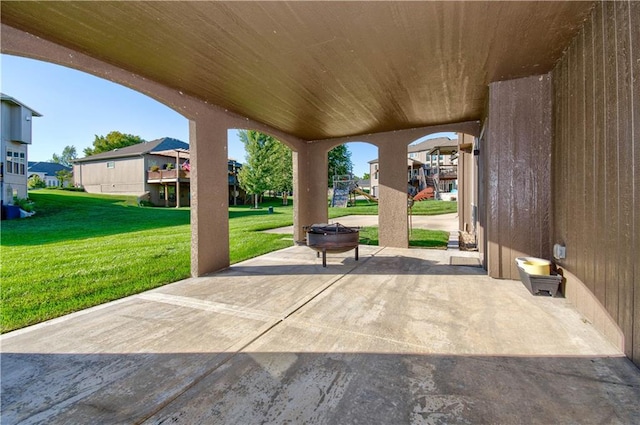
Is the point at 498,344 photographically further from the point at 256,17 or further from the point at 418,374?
the point at 256,17

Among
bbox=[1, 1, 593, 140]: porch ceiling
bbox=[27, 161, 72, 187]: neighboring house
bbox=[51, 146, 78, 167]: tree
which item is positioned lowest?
bbox=[1, 1, 593, 140]: porch ceiling

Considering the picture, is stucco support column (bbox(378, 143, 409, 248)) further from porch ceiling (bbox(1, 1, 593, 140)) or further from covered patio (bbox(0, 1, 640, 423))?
porch ceiling (bbox(1, 1, 593, 140))

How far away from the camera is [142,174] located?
80.4 feet

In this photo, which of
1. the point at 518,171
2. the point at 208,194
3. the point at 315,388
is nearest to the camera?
the point at 315,388

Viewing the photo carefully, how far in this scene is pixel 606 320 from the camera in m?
2.62

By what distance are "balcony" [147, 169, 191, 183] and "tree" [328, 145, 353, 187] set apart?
18876 millimetres

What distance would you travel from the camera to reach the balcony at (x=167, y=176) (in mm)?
22562

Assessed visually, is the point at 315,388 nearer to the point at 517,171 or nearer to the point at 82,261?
the point at 517,171

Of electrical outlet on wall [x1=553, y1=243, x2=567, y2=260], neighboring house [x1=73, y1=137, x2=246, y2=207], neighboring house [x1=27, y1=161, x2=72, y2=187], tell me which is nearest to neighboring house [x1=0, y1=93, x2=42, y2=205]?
neighboring house [x1=73, y1=137, x2=246, y2=207]

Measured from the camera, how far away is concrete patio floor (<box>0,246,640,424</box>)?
1.75m

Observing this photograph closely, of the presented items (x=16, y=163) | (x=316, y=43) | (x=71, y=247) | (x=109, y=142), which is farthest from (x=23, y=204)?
(x=109, y=142)

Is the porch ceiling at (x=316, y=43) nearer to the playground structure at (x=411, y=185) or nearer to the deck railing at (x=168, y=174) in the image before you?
the playground structure at (x=411, y=185)

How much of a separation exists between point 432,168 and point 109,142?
145ft

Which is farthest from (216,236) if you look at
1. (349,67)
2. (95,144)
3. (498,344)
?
(95,144)
